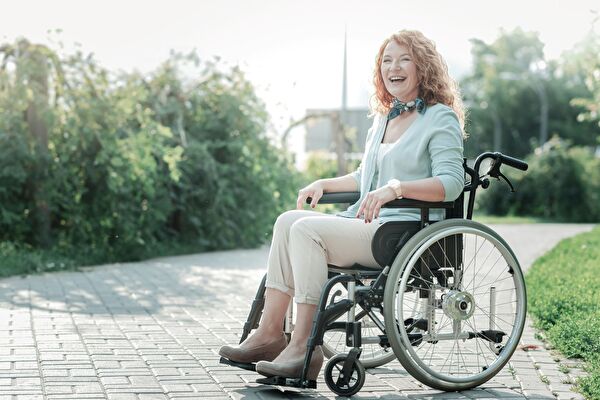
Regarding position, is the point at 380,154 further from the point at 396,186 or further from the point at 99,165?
the point at 99,165

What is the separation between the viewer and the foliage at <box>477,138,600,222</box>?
27.9 meters

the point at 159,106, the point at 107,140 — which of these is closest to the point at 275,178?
the point at 159,106

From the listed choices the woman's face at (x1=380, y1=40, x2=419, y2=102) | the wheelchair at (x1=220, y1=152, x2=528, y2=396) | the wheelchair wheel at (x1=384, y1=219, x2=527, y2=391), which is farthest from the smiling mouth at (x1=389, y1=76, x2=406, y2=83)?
the wheelchair wheel at (x1=384, y1=219, x2=527, y2=391)

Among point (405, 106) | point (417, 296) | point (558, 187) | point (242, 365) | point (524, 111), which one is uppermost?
point (524, 111)

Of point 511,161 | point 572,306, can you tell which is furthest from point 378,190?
point 572,306

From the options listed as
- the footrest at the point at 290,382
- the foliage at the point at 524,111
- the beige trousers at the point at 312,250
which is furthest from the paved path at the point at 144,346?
the foliage at the point at 524,111

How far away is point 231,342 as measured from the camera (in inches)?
212

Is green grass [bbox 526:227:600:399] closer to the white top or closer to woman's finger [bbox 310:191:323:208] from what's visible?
the white top

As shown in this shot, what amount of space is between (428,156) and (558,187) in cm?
2454

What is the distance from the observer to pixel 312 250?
4.04m

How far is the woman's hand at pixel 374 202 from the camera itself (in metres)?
3.96

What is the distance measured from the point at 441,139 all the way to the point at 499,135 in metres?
51.1

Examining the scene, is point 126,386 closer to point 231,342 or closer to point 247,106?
point 231,342

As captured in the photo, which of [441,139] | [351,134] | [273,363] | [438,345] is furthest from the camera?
[351,134]
